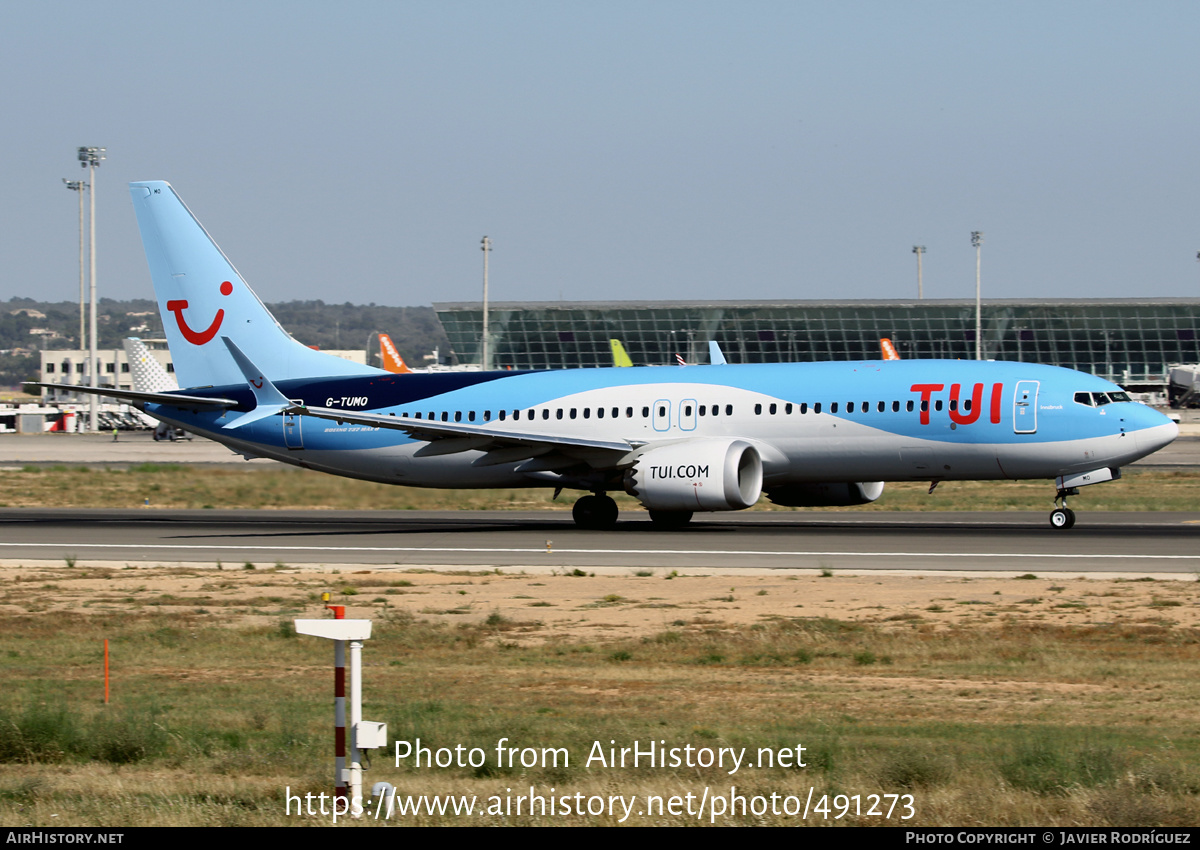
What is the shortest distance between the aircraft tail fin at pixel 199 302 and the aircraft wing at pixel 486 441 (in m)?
5.02

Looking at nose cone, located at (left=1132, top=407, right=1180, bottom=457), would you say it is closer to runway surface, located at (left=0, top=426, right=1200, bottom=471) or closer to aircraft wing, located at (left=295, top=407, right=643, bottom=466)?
aircraft wing, located at (left=295, top=407, right=643, bottom=466)

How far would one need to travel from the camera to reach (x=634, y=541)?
99.6 ft

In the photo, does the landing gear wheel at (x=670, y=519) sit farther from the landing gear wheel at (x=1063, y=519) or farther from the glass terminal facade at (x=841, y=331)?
the glass terminal facade at (x=841, y=331)

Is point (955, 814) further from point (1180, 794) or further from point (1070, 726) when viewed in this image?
point (1070, 726)

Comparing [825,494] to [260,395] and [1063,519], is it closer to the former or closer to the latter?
[1063,519]

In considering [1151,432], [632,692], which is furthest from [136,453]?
[632,692]

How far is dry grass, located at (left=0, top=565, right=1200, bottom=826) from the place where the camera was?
377 inches

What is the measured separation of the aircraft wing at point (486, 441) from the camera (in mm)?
32969

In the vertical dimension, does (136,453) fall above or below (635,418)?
below

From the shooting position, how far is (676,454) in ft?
105

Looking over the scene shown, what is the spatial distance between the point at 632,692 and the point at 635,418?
2036 centimetres

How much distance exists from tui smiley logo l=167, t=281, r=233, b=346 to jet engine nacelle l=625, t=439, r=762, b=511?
13.2m

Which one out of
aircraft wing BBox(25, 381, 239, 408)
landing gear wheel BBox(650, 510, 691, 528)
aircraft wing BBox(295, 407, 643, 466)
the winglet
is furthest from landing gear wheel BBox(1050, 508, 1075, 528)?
aircraft wing BBox(25, 381, 239, 408)
